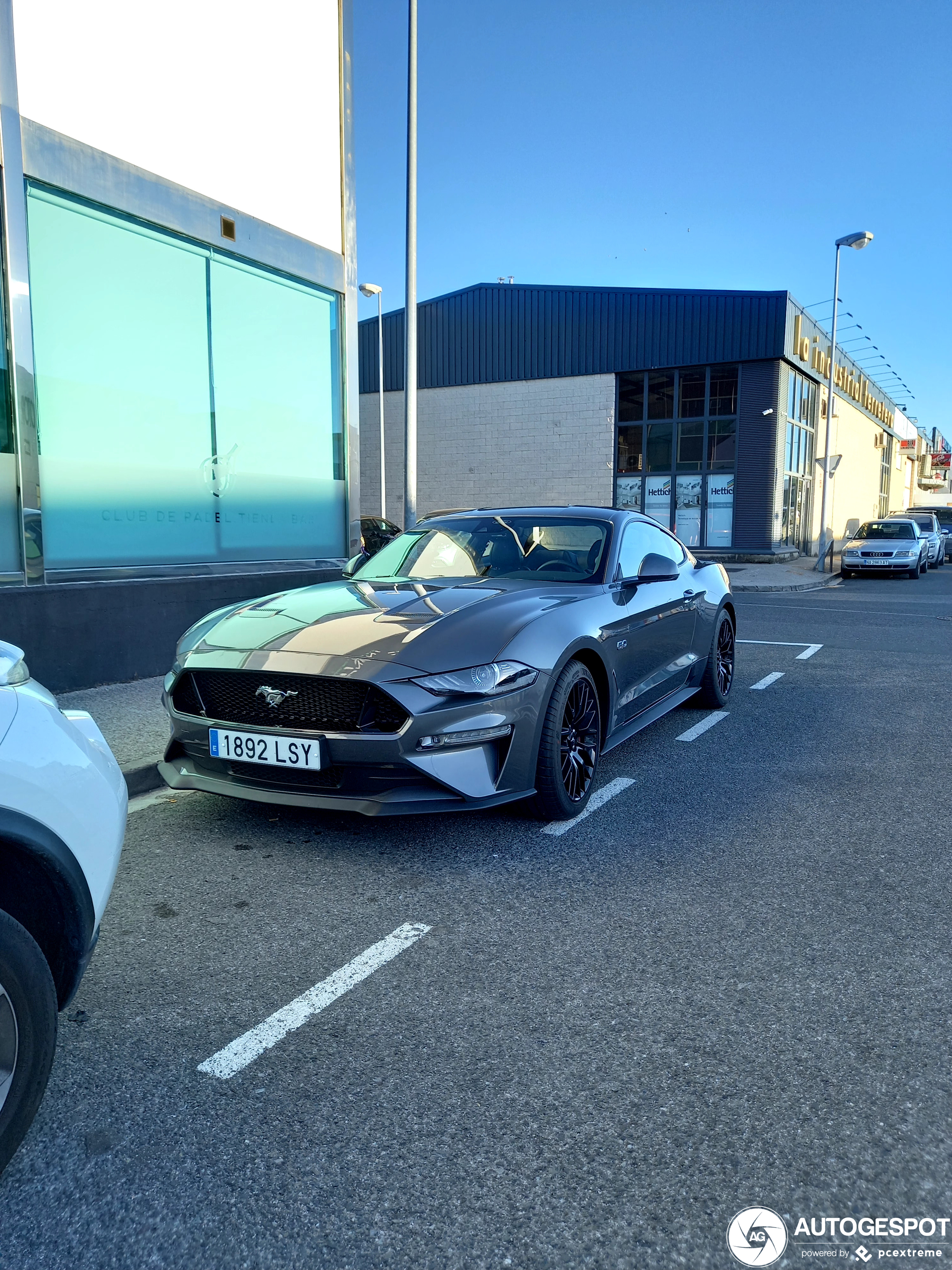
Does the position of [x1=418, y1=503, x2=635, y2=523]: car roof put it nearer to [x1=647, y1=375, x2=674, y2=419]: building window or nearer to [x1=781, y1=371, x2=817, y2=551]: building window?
[x1=647, y1=375, x2=674, y2=419]: building window

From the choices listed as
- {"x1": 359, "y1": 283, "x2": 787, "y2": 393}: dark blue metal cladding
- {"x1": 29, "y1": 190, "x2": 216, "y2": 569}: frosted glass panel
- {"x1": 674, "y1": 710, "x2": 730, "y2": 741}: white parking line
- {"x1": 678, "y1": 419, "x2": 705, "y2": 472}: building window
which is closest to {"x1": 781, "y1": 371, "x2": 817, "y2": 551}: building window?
{"x1": 678, "y1": 419, "x2": 705, "y2": 472}: building window

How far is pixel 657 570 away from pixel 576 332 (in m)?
25.7

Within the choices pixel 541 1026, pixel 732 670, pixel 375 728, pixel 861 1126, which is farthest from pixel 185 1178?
pixel 732 670

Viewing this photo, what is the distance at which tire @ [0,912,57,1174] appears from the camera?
1.85 m

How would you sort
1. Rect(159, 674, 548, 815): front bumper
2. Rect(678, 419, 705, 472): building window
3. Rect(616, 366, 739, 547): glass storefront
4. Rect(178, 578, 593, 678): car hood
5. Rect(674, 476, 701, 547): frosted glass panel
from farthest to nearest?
1. Rect(674, 476, 701, 547): frosted glass panel
2. Rect(678, 419, 705, 472): building window
3. Rect(616, 366, 739, 547): glass storefront
4. Rect(178, 578, 593, 678): car hood
5. Rect(159, 674, 548, 815): front bumper

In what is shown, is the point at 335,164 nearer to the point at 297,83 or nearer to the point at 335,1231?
the point at 297,83

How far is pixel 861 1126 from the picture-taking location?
2133 millimetres

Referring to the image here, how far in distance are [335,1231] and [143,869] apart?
88.3 inches

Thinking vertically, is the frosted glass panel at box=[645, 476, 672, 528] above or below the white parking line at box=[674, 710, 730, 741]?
above

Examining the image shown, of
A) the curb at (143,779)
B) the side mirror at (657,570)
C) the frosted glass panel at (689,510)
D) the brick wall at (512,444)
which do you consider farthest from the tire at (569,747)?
the brick wall at (512,444)

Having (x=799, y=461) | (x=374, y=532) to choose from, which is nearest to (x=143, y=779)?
(x=374, y=532)

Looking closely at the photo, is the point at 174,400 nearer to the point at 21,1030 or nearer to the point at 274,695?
the point at 274,695

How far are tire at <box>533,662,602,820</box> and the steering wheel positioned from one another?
0.81 metres

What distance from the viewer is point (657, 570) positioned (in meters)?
5.20
